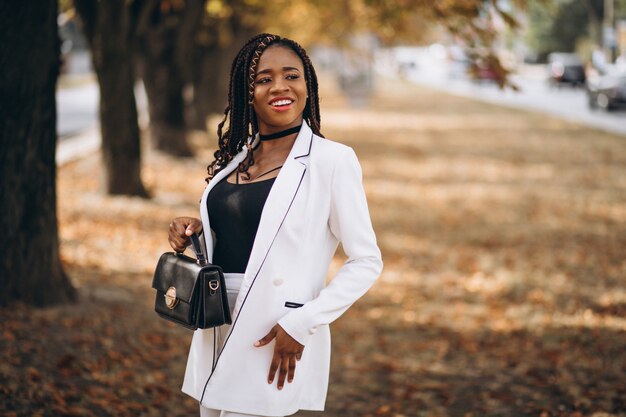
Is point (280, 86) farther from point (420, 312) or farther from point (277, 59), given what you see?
point (420, 312)

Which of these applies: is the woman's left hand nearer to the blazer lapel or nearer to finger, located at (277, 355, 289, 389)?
finger, located at (277, 355, 289, 389)

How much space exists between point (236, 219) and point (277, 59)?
592mm

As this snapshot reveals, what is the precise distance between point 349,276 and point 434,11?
27.4 ft

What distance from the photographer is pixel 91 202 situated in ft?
45.8

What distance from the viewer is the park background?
21.4 feet

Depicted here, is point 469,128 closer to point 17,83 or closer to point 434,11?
point 434,11

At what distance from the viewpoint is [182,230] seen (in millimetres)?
3512

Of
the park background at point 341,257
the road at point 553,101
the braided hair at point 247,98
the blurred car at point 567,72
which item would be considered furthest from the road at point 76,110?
the blurred car at point 567,72

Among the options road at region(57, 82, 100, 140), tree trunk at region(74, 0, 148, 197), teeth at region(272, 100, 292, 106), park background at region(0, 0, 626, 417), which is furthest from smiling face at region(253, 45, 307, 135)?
road at region(57, 82, 100, 140)

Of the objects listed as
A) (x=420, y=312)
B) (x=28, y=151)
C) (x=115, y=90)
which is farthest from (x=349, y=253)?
(x=115, y=90)

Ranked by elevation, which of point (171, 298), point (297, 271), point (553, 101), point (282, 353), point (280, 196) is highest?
point (553, 101)

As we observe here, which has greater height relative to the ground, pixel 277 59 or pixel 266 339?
pixel 277 59

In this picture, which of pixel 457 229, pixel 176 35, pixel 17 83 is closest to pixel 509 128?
pixel 176 35

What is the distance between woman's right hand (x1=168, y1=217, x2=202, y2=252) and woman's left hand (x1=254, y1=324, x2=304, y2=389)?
1.63ft
